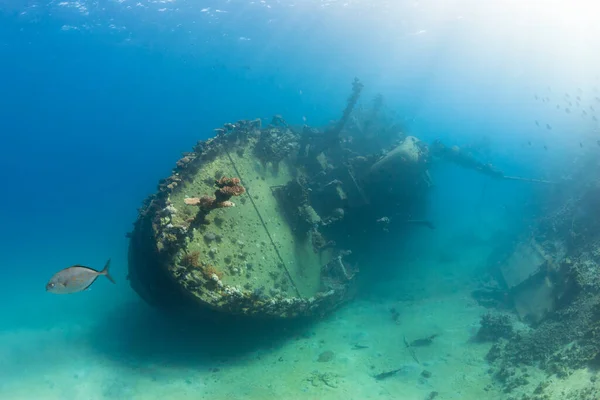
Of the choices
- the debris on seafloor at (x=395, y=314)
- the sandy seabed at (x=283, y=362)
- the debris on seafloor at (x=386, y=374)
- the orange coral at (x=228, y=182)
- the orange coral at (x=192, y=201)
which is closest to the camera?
the orange coral at (x=228, y=182)

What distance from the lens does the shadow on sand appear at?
10773 mm

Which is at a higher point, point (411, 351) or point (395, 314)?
point (411, 351)

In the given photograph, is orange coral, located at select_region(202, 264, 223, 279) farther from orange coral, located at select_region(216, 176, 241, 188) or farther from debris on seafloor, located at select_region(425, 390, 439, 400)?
debris on seafloor, located at select_region(425, 390, 439, 400)

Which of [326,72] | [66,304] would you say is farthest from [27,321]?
[326,72]

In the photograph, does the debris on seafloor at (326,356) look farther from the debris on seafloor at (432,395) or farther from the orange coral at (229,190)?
the orange coral at (229,190)

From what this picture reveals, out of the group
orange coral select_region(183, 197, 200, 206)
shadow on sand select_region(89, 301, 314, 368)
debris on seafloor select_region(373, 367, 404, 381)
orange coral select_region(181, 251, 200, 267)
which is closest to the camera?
orange coral select_region(181, 251, 200, 267)

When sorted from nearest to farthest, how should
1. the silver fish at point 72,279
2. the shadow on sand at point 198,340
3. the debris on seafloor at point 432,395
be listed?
the silver fish at point 72,279
the debris on seafloor at point 432,395
the shadow on sand at point 198,340

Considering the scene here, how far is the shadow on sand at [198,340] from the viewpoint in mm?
10773

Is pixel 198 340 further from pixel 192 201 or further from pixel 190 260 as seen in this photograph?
pixel 192 201

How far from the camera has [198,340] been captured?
11.6 metres

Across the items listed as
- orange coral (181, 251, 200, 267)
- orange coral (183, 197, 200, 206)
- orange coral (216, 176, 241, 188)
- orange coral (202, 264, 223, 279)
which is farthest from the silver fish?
orange coral (216, 176, 241, 188)

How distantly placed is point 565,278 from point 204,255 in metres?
12.9

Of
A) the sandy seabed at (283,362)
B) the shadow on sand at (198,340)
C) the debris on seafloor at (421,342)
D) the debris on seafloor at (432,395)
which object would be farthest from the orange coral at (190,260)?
the debris on seafloor at (421,342)

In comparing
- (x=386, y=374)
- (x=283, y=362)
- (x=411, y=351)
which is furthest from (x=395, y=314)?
(x=283, y=362)
